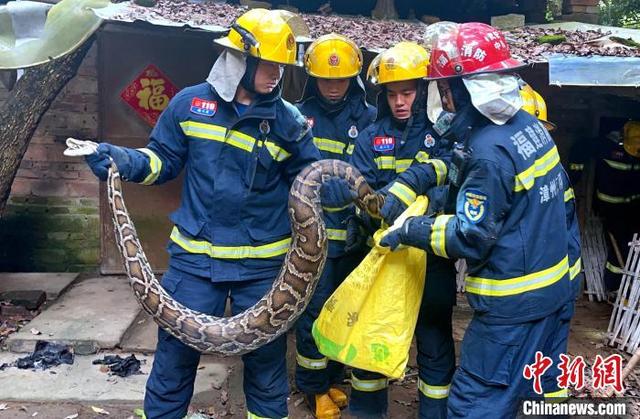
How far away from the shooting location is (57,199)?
7359mm

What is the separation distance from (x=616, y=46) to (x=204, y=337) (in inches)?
188

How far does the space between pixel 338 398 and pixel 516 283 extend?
2.12m

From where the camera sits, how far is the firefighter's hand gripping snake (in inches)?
135

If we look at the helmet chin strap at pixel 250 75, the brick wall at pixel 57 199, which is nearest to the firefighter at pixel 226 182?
the helmet chin strap at pixel 250 75

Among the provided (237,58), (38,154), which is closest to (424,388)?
(237,58)

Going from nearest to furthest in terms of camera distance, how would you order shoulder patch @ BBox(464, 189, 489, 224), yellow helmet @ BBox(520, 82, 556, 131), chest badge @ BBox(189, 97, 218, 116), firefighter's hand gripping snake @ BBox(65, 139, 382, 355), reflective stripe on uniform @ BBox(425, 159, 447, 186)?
1. shoulder patch @ BBox(464, 189, 489, 224)
2. firefighter's hand gripping snake @ BBox(65, 139, 382, 355)
3. chest badge @ BBox(189, 97, 218, 116)
4. reflective stripe on uniform @ BBox(425, 159, 447, 186)
5. yellow helmet @ BBox(520, 82, 556, 131)

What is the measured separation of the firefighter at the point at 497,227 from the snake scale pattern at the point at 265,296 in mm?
614

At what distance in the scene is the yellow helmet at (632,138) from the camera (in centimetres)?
714

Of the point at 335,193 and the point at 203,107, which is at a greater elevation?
the point at 203,107

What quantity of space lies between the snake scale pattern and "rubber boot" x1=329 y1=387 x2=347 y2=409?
1.42 meters

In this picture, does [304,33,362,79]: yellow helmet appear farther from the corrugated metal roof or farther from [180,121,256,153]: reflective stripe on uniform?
[180,121,256,153]: reflective stripe on uniform

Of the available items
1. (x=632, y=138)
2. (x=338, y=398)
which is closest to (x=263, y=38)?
(x=338, y=398)

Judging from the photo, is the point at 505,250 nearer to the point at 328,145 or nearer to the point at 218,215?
the point at 218,215

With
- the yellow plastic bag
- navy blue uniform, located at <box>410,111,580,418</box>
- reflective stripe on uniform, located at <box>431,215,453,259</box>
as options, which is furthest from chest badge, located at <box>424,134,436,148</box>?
reflective stripe on uniform, located at <box>431,215,453,259</box>
